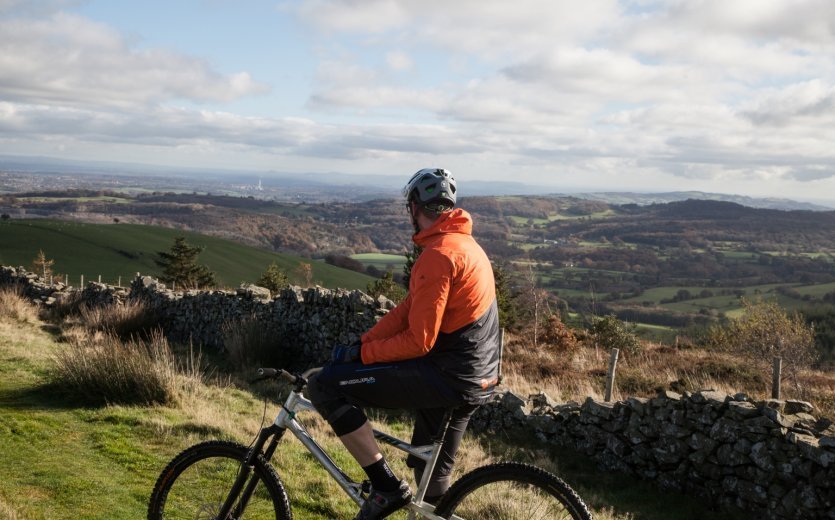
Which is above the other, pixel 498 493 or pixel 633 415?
pixel 498 493

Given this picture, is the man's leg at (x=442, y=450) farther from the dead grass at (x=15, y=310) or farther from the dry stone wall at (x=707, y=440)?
the dead grass at (x=15, y=310)

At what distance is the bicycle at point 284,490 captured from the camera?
3123 mm

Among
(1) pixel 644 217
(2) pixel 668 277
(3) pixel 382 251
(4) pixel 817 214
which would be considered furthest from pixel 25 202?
(4) pixel 817 214

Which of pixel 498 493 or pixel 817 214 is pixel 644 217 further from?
pixel 498 493

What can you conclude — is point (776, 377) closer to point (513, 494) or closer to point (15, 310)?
point (513, 494)

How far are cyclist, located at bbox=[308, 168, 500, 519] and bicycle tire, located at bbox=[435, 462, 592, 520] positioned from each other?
0.27 meters

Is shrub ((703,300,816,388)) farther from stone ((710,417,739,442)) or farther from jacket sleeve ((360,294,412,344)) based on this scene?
jacket sleeve ((360,294,412,344))

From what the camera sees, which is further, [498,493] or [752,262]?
[752,262]

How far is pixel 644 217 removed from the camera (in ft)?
603

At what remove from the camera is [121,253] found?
64062 millimetres

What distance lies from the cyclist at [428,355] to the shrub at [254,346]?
1053 centimetres

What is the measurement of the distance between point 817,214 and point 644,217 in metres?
47.1

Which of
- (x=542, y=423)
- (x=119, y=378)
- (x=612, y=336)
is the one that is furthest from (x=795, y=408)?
(x=612, y=336)

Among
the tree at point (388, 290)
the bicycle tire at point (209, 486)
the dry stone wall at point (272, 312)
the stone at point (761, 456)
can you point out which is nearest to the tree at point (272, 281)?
the tree at point (388, 290)
